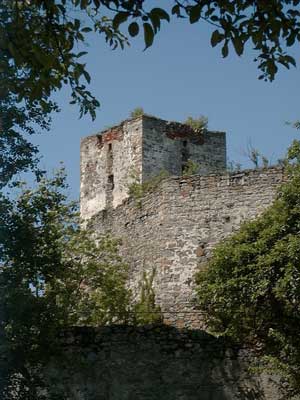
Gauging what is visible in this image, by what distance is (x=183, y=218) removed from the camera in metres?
22.2

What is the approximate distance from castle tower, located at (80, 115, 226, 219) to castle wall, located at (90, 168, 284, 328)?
10.1 m

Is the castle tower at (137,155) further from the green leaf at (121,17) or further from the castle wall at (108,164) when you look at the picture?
the green leaf at (121,17)

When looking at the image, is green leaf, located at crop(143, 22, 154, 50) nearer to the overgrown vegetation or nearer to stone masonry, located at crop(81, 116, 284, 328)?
the overgrown vegetation

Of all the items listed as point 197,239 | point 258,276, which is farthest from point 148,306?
point 258,276

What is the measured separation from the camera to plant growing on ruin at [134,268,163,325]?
20688 millimetres

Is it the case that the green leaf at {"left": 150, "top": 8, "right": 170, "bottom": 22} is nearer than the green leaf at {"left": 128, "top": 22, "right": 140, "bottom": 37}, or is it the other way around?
the green leaf at {"left": 150, "top": 8, "right": 170, "bottom": 22}

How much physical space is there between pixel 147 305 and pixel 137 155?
12.7 meters

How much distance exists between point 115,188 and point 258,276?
17.7 m

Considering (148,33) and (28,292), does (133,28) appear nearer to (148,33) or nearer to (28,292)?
(148,33)

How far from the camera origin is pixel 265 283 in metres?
16.8

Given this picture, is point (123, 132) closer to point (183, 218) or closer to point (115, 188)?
point (115, 188)

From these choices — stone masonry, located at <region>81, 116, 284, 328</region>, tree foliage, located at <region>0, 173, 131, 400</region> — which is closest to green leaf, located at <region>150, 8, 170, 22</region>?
tree foliage, located at <region>0, 173, 131, 400</region>

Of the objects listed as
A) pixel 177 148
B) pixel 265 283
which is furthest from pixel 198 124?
pixel 265 283

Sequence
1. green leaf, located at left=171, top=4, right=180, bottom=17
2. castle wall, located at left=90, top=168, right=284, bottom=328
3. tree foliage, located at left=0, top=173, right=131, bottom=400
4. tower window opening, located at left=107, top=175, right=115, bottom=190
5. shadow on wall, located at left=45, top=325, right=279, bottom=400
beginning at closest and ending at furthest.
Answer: green leaf, located at left=171, top=4, right=180, bottom=17 < tree foliage, located at left=0, top=173, right=131, bottom=400 < shadow on wall, located at left=45, top=325, right=279, bottom=400 < castle wall, located at left=90, top=168, right=284, bottom=328 < tower window opening, located at left=107, top=175, right=115, bottom=190
